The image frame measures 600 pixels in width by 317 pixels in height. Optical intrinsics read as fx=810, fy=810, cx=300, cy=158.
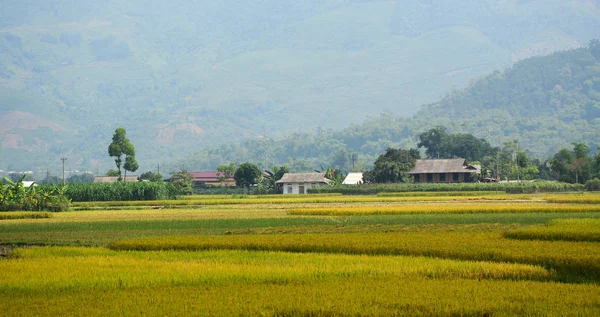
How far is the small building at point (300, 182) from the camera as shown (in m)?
108

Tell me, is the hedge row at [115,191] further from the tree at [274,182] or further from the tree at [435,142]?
the tree at [435,142]

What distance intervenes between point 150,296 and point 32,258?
25.4 ft

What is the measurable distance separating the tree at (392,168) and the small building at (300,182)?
6485 millimetres

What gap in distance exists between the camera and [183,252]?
23.2 m

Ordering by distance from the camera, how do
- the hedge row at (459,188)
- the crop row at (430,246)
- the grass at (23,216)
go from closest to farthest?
the crop row at (430,246) < the grass at (23,216) < the hedge row at (459,188)

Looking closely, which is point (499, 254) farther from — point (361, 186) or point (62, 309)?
point (361, 186)

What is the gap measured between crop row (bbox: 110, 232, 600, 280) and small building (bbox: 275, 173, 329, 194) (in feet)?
262

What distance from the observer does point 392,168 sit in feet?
334

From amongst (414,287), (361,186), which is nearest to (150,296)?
(414,287)

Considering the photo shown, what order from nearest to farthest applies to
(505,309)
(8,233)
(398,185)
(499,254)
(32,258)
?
(505,309) < (499,254) < (32,258) < (8,233) < (398,185)

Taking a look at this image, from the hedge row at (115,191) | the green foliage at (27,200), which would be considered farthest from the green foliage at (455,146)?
the green foliage at (27,200)

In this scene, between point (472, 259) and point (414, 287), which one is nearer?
point (414, 287)

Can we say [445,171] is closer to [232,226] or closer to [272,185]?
[272,185]

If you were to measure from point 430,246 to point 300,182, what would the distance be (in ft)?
279
